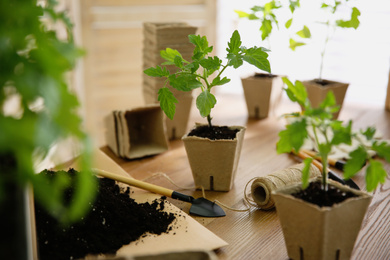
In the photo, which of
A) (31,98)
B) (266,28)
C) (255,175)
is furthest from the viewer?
(266,28)

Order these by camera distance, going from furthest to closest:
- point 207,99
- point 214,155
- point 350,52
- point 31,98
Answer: point 350,52, point 214,155, point 207,99, point 31,98

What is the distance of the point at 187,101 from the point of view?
163cm

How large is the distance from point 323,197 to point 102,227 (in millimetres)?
443

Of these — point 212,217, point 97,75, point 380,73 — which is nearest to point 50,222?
point 212,217

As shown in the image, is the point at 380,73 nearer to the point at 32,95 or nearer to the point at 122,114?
the point at 122,114

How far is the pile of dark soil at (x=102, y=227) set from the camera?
0.94m

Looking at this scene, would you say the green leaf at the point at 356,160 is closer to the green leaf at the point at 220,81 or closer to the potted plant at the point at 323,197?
the potted plant at the point at 323,197

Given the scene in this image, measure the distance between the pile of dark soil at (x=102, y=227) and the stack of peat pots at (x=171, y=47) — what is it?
1.83 ft

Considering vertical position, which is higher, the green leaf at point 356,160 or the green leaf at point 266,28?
the green leaf at point 266,28

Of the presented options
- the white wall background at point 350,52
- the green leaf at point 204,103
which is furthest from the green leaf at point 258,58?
the white wall background at point 350,52

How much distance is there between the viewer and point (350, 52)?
2.67 metres

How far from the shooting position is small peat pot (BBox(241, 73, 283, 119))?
5.88 ft

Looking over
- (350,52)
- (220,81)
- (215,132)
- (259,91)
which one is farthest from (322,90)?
(350,52)

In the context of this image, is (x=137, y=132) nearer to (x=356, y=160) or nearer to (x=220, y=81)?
(x=220, y=81)
